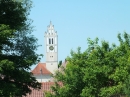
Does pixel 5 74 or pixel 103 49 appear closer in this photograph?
pixel 5 74

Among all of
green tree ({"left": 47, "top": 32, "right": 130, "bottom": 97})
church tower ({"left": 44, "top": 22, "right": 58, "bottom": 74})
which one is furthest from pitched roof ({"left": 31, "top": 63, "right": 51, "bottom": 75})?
green tree ({"left": 47, "top": 32, "right": 130, "bottom": 97})

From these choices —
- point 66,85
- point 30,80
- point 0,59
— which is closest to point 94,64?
point 66,85

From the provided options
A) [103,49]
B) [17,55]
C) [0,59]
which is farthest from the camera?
[103,49]

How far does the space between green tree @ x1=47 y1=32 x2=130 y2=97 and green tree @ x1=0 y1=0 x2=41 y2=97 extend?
2.68 metres

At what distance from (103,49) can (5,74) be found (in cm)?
602

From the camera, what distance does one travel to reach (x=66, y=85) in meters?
25.4

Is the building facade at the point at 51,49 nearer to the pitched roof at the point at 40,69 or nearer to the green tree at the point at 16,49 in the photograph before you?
the pitched roof at the point at 40,69

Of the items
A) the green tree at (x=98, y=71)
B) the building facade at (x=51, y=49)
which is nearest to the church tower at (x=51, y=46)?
the building facade at (x=51, y=49)

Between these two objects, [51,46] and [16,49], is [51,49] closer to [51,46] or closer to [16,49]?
[51,46]

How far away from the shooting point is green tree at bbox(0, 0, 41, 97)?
20875mm

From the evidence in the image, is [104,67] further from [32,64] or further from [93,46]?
[32,64]

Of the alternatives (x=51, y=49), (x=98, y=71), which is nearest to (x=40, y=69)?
(x=51, y=49)

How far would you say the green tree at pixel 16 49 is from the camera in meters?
20.9

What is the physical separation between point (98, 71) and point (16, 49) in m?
4.47
